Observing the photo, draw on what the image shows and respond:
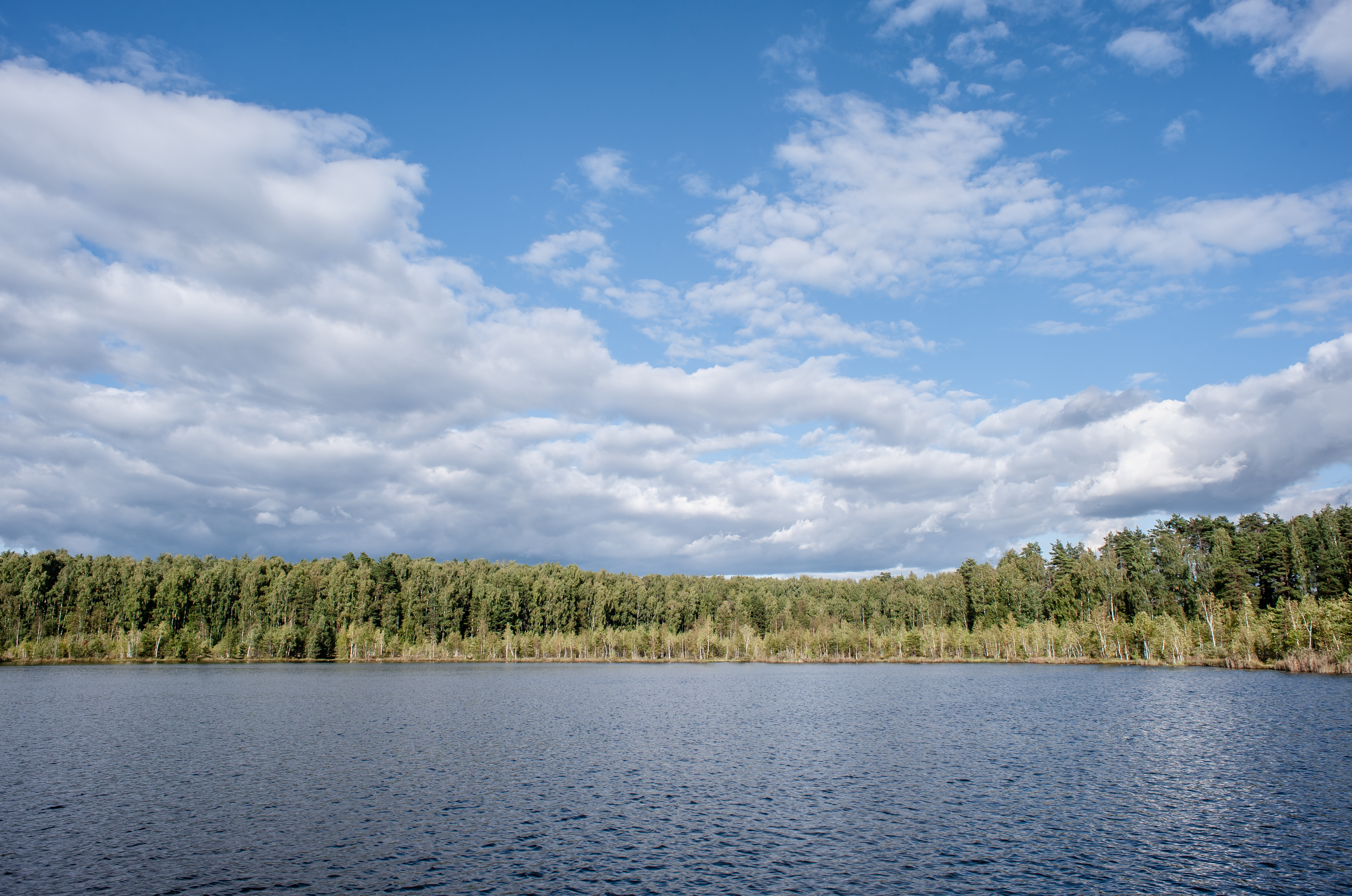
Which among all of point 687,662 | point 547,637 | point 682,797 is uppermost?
Result: point 682,797

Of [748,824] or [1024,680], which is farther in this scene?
[1024,680]

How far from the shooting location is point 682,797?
38031 millimetres

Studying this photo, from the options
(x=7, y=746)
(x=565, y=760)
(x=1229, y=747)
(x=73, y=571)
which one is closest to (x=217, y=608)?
(x=73, y=571)

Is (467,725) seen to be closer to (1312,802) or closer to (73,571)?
(1312,802)

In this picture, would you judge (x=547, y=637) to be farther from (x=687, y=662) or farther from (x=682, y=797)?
(x=682, y=797)

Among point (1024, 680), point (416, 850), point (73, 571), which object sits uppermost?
point (73, 571)

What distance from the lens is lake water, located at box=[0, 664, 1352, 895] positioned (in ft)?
86.4

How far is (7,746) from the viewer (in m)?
51.4

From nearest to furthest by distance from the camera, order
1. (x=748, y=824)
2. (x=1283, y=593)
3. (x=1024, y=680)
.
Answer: (x=748, y=824)
(x=1024, y=680)
(x=1283, y=593)

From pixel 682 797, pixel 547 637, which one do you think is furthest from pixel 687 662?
pixel 682 797

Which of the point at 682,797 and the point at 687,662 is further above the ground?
the point at 682,797

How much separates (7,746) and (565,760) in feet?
133

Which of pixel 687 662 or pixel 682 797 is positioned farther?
pixel 687 662

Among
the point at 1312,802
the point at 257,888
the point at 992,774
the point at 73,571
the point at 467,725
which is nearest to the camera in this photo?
the point at 257,888
